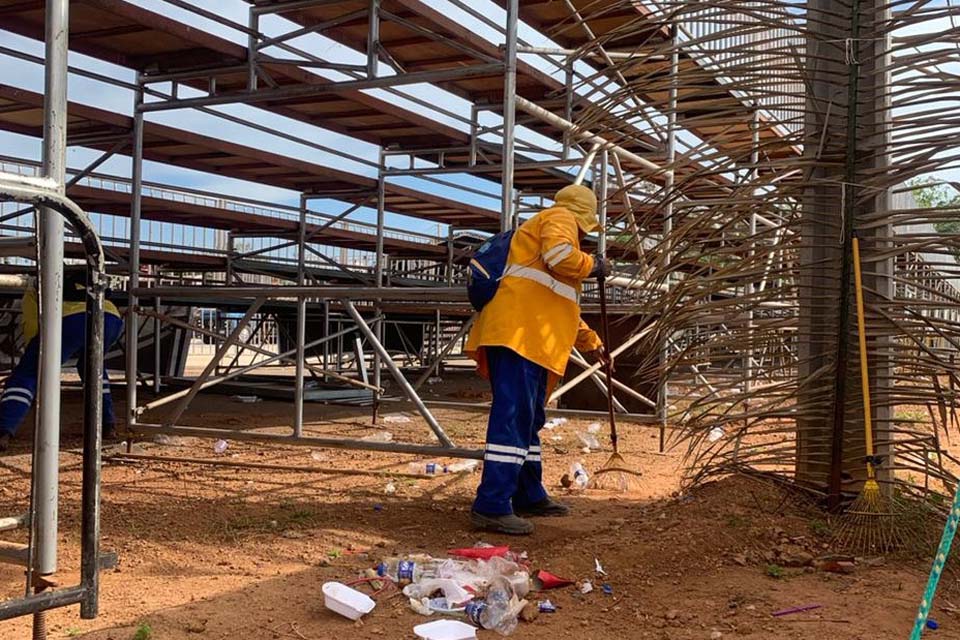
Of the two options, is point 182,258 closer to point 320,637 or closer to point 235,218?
point 235,218

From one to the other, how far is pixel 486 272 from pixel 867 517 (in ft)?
7.68

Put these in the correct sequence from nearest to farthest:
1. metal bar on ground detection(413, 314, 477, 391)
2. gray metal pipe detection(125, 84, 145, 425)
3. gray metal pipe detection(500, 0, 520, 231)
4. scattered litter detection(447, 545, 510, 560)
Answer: scattered litter detection(447, 545, 510, 560) < gray metal pipe detection(500, 0, 520, 231) < metal bar on ground detection(413, 314, 477, 391) < gray metal pipe detection(125, 84, 145, 425)

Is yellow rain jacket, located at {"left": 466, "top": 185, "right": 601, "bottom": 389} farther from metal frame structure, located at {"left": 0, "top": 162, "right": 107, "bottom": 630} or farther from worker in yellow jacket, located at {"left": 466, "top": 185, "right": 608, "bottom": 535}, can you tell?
metal frame structure, located at {"left": 0, "top": 162, "right": 107, "bottom": 630}

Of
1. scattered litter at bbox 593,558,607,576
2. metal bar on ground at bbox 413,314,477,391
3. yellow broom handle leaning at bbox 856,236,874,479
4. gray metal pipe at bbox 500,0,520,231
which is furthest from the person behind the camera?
metal bar on ground at bbox 413,314,477,391

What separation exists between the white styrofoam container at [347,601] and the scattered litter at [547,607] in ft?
2.17

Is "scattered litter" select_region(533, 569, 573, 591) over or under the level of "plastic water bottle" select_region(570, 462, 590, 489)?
under

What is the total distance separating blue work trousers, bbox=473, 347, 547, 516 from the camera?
4.90 metres

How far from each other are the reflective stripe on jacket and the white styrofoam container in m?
1.78

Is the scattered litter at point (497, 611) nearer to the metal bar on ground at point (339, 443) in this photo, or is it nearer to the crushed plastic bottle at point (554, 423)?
the metal bar on ground at point (339, 443)

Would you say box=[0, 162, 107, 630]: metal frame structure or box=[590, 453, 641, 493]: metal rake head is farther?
box=[590, 453, 641, 493]: metal rake head

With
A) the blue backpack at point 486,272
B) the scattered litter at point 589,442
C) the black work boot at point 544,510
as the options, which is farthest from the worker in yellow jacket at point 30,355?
the scattered litter at point 589,442

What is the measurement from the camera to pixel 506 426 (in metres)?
4.92

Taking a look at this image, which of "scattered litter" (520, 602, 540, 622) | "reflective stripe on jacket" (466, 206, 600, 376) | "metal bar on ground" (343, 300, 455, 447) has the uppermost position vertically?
"reflective stripe on jacket" (466, 206, 600, 376)

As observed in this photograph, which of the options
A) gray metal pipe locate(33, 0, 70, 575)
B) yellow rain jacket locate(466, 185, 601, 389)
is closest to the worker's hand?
yellow rain jacket locate(466, 185, 601, 389)
